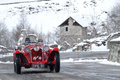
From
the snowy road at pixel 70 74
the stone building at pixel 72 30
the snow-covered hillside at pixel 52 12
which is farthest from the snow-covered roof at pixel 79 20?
the snowy road at pixel 70 74

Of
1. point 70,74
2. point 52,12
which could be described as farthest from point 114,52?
point 52,12

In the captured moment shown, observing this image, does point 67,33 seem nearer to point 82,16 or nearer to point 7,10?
point 82,16

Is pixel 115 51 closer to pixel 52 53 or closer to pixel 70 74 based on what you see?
pixel 52 53

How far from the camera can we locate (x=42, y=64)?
49.0 ft

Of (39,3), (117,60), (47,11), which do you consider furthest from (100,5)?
(117,60)

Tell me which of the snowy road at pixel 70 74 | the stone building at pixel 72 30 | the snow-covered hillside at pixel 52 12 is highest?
the snow-covered hillside at pixel 52 12

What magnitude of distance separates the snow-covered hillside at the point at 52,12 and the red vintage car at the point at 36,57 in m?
61.3

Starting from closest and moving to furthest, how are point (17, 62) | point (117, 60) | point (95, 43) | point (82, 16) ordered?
point (17, 62), point (117, 60), point (95, 43), point (82, 16)

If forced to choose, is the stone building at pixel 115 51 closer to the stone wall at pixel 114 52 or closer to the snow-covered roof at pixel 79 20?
the stone wall at pixel 114 52

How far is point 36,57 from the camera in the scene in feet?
50.1

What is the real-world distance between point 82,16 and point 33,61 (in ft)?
230

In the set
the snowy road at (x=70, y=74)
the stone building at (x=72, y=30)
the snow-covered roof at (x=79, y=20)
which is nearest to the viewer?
the snowy road at (x=70, y=74)

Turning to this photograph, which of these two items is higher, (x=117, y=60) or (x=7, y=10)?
(x=7, y=10)

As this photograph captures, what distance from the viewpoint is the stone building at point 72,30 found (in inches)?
3098
